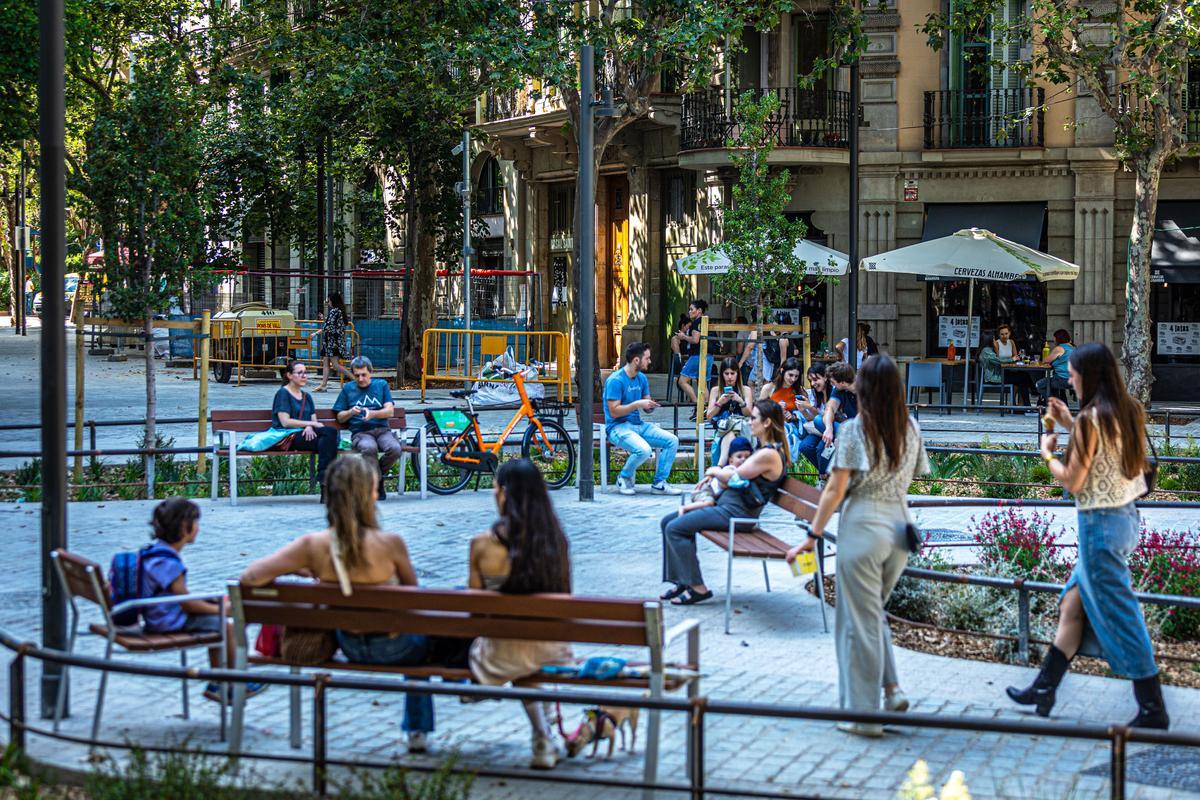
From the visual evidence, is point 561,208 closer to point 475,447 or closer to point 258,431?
point 475,447

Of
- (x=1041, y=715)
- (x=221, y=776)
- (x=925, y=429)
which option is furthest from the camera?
(x=925, y=429)

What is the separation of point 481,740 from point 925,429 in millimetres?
15715

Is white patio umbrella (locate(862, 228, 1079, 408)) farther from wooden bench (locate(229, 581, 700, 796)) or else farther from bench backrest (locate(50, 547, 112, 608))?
bench backrest (locate(50, 547, 112, 608))

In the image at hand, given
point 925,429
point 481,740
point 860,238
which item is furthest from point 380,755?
point 860,238

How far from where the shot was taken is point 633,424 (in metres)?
15.3

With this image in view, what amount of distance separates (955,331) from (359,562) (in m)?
25.4

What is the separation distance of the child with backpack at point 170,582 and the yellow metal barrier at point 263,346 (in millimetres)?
24629

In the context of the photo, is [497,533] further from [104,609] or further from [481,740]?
[104,609]

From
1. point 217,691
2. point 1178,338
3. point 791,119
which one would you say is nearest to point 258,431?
point 217,691

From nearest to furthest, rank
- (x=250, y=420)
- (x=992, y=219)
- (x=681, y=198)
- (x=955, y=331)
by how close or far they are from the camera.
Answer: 1. (x=250, y=420)
2. (x=992, y=219)
3. (x=955, y=331)
4. (x=681, y=198)

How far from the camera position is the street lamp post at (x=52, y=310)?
22.5 feet

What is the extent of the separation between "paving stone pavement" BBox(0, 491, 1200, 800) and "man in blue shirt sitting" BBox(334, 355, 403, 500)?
3.06 metres

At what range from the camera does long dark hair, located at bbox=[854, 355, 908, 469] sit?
6801 millimetres

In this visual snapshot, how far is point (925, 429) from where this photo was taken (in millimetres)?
21703
